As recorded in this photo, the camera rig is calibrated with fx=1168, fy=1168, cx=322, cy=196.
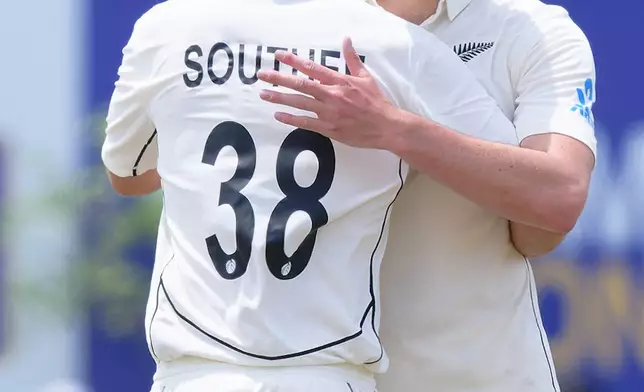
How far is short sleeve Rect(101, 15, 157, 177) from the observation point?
6.27ft

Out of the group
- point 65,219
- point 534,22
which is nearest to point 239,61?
point 534,22

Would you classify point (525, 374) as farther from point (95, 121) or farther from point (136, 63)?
point (95, 121)

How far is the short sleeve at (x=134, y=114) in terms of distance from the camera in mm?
1912

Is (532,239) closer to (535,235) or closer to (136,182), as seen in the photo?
(535,235)

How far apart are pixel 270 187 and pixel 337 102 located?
0.54 ft

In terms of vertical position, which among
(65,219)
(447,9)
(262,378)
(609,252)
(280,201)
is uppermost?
(447,9)

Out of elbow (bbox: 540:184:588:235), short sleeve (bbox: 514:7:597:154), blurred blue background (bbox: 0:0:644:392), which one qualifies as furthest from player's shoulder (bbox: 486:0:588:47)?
blurred blue background (bbox: 0:0:644:392)

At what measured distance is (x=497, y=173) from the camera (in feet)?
5.97

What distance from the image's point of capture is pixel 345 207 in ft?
5.82

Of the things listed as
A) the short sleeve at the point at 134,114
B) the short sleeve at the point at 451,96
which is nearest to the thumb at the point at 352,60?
the short sleeve at the point at 451,96

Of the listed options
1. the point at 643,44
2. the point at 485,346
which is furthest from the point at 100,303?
the point at 485,346

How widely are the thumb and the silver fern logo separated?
400mm

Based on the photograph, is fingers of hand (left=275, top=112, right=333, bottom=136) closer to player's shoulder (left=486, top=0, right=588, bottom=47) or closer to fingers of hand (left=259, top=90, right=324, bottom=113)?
fingers of hand (left=259, top=90, right=324, bottom=113)

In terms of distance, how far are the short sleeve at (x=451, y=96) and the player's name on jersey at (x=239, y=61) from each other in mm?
109
